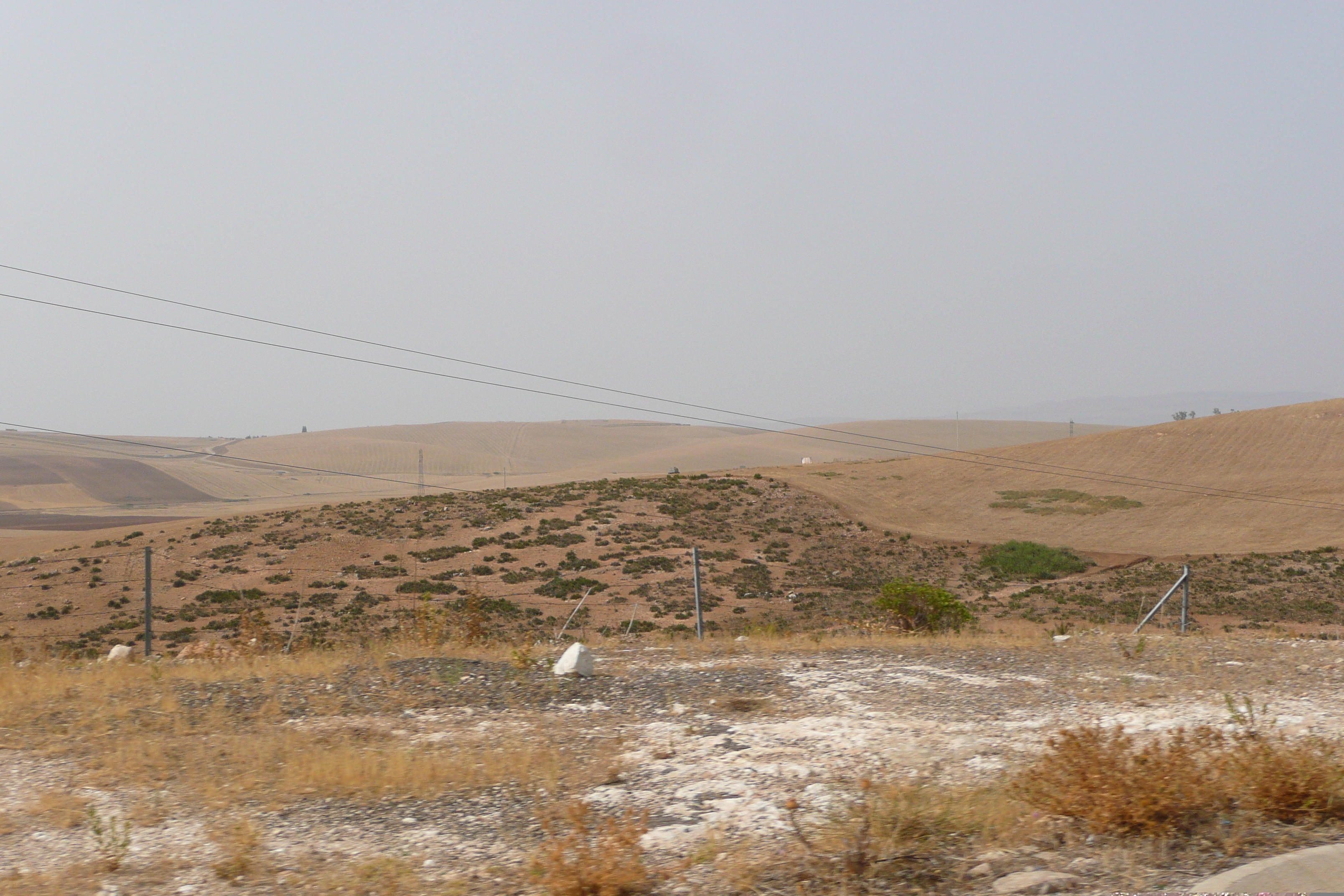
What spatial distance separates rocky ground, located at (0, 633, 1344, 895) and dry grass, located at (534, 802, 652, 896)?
0.18 meters

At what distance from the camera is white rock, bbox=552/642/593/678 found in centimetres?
1036

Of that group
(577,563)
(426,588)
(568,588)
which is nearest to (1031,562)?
(577,563)

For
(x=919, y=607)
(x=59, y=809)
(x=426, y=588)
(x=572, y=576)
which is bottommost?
(x=426, y=588)

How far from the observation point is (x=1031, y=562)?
125ft

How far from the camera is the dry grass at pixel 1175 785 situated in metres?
5.13

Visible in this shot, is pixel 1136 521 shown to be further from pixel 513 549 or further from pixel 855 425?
pixel 855 425

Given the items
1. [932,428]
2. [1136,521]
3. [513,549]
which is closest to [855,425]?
[932,428]

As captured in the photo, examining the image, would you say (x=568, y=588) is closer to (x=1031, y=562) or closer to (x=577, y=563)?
(x=577, y=563)

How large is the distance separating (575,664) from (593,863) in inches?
227

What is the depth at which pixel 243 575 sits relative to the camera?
32406mm

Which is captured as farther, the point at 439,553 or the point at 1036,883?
the point at 439,553

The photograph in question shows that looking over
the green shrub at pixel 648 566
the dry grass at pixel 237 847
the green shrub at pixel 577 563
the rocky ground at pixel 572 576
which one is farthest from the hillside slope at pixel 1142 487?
the dry grass at pixel 237 847

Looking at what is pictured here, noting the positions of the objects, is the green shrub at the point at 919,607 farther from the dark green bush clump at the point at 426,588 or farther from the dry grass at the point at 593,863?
the dark green bush clump at the point at 426,588

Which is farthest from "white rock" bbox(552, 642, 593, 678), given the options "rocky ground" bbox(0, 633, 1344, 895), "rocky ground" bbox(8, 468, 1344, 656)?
"rocky ground" bbox(8, 468, 1344, 656)
